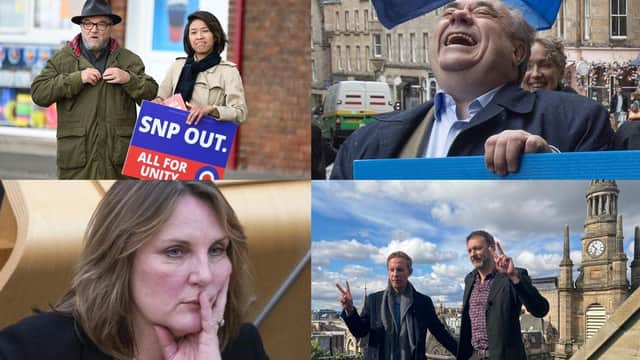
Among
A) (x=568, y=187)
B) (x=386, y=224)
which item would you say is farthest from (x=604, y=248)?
(x=386, y=224)

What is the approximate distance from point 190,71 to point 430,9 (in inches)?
48.1

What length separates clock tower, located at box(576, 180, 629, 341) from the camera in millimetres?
4699

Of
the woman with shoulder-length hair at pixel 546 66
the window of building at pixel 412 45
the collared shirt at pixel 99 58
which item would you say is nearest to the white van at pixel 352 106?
the window of building at pixel 412 45

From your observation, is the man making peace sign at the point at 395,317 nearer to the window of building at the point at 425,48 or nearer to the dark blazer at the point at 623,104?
the window of building at the point at 425,48

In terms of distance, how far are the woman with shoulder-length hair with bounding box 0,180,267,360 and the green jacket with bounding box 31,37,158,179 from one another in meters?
0.78

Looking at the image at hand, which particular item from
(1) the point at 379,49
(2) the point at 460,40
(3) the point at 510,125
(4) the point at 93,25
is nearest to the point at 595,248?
(3) the point at 510,125

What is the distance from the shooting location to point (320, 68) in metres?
5.38

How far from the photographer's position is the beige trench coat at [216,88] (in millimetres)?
5527

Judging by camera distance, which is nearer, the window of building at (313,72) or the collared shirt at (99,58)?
the window of building at (313,72)

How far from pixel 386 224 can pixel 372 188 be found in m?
0.16

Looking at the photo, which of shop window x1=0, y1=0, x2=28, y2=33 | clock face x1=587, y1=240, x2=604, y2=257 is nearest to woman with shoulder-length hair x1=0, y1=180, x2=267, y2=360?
clock face x1=587, y1=240, x2=604, y2=257

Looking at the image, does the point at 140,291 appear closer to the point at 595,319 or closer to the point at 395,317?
the point at 395,317

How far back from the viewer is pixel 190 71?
5598mm

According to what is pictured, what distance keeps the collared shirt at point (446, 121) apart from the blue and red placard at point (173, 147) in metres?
0.94
